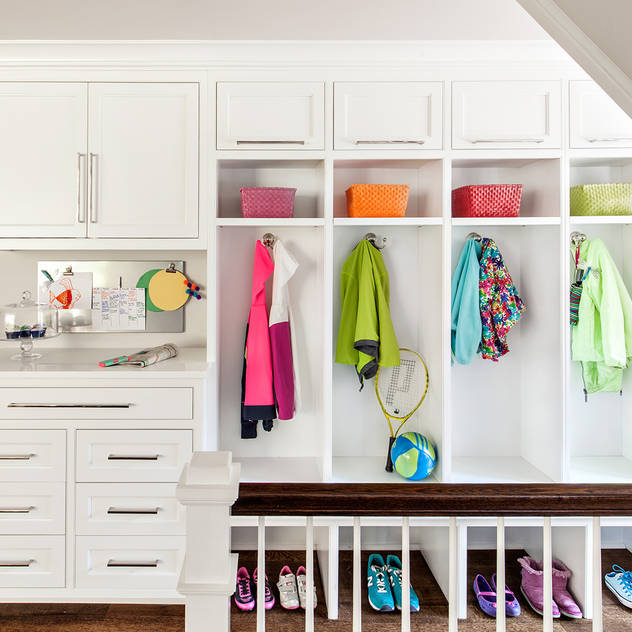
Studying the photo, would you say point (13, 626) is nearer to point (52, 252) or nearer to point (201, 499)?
point (52, 252)

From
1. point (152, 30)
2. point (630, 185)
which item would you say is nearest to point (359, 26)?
point (152, 30)

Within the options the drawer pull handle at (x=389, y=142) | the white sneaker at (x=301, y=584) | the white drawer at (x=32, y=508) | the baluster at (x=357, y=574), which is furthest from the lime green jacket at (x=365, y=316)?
the baluster at (x=357, y=574)

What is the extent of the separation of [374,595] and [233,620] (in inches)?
23.8

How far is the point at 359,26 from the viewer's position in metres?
2.19

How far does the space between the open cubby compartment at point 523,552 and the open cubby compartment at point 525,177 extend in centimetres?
138

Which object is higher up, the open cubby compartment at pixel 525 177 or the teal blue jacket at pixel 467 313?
the open cubby compartment at pixel 525 177

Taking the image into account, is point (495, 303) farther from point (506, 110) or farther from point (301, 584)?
point (301, 584)

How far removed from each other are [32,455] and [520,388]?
2.31 meters

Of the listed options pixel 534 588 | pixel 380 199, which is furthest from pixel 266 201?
pixel 534 588

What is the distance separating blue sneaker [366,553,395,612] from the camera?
2.32 meters

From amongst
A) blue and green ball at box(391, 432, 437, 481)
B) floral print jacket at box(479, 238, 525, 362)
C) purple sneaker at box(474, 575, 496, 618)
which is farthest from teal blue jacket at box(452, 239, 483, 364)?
purple sneaker at box(474, 575, 496, 618)

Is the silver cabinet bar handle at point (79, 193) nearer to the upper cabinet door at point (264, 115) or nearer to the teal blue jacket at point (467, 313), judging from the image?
the upper cabinet door at point (264, 115)

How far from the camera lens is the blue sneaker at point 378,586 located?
7.61 ft

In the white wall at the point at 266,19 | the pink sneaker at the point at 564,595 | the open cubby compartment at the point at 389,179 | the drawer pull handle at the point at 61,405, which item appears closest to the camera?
the white wall at the point at 266,19
